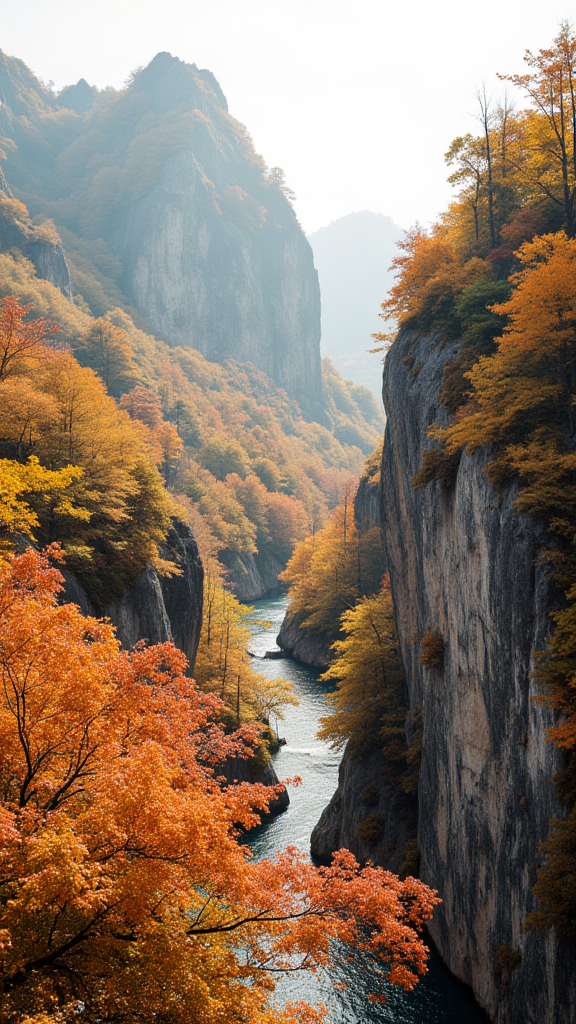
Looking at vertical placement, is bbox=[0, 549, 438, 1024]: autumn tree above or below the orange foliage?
below

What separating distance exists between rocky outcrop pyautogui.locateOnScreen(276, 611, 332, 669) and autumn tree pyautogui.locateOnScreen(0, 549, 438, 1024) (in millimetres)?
46238

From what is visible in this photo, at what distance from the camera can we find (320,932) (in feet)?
35.6

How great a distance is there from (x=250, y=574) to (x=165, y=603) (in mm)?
67972

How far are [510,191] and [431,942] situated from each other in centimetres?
3230

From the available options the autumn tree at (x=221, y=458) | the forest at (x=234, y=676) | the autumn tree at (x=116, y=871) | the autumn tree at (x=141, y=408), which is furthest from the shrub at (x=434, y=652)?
the autumn tree at (x=221, y=458)

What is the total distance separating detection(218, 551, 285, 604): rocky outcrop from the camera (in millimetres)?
95562

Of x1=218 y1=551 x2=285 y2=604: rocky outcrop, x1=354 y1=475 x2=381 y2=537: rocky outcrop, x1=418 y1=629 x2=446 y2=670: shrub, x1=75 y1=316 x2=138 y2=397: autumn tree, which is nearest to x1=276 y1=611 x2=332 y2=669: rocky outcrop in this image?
x1=354 y1=475 x2=381 y2=537: rocky outcrop

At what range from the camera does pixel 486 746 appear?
18047 mm

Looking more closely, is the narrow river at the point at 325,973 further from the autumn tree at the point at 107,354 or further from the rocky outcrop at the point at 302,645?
the autumn tree at the point at 107,354

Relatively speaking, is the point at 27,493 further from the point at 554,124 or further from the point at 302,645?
the point at 302,645

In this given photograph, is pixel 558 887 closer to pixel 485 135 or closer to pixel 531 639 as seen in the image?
pixel 531 639

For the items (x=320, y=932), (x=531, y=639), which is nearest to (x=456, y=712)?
(x=531, y=639)

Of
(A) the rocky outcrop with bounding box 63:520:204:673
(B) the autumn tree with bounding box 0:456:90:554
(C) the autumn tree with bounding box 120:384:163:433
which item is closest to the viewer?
(B) the autumn tree with bounding box 0:456:90:554

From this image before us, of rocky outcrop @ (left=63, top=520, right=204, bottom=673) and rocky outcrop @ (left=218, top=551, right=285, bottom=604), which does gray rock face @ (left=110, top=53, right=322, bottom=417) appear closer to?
rocky outcrop @ (left=218, top=551, right=285, bottom=604)
